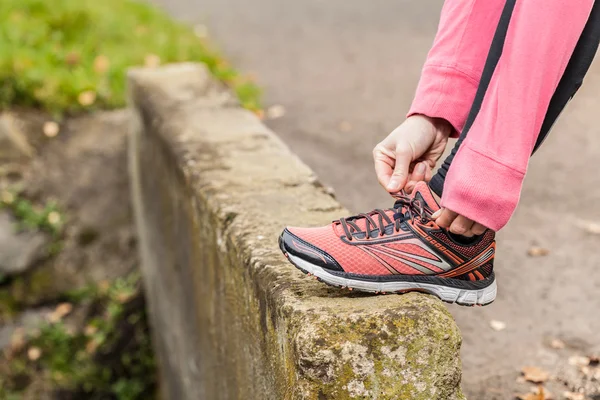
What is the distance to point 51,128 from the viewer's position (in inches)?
202

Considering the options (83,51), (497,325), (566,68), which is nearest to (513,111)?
(566,68)

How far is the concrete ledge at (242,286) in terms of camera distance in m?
1.58

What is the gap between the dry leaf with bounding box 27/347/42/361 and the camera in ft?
15.7

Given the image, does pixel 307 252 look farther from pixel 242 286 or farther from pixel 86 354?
pixel 86 354

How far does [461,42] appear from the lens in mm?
1774

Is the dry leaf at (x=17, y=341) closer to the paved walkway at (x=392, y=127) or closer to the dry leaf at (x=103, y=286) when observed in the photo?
the dry leaf at (x=103, y=286)

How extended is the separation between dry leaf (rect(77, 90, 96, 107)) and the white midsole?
3.95 metres

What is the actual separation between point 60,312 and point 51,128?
4.46ft

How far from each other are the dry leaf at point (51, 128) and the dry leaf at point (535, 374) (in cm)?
391

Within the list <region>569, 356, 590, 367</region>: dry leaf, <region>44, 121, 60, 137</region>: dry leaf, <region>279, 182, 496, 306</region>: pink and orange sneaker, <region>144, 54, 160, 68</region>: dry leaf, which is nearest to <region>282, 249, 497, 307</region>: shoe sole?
<region>279, 182, 496, 306</region>: pink and orange sneaker

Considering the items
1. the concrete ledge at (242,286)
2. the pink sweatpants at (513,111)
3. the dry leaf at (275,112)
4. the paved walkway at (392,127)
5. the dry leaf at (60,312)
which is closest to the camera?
the pink sweatpants at (513,111)

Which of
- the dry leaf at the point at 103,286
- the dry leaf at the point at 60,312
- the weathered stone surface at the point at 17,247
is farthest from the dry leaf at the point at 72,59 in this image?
the dry leaf at the point at 60,312

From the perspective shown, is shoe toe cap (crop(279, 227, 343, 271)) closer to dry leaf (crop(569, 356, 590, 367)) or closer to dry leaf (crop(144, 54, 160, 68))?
dry leaf (crop(569, 356, 590, 367))

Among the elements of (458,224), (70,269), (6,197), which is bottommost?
(70,269)
